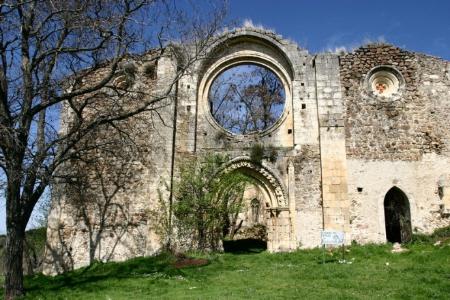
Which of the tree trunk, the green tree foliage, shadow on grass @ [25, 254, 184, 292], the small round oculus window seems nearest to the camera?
the tree trunk

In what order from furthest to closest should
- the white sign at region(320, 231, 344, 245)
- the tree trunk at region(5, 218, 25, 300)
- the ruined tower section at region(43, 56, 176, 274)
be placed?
Answer: the ruined tower section at region(43, 56, 176, 274), the white sign at region(320, 231, 344, 245), the tree trunk at region(5, 218, 25, 300)

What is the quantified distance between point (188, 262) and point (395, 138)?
7825 mm

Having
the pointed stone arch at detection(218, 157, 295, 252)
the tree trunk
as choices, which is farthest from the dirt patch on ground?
the tree trunk

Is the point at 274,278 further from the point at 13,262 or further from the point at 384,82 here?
the point at 384,82

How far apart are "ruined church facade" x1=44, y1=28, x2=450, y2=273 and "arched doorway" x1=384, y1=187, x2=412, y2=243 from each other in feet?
0.14

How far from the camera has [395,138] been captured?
15.0 metres

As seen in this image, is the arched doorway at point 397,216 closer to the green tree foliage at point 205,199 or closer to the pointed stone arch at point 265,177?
the pointed stone arch at point 265,177

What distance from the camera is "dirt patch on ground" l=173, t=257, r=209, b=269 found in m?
12.0

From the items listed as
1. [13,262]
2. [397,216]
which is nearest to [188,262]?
[13,262]

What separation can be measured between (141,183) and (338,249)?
644 cm

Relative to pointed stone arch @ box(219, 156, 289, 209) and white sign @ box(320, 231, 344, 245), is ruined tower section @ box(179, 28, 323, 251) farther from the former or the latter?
white sign @ box(320, 231, 344, 245)

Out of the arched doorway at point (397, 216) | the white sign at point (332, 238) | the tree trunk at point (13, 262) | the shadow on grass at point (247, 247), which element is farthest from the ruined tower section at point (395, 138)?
the tree trunk at point (13, 262)

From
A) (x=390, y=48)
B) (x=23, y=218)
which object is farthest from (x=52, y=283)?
(x=390, y=48)

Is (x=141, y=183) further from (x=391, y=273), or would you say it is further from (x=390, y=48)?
(x=390, y=48)
